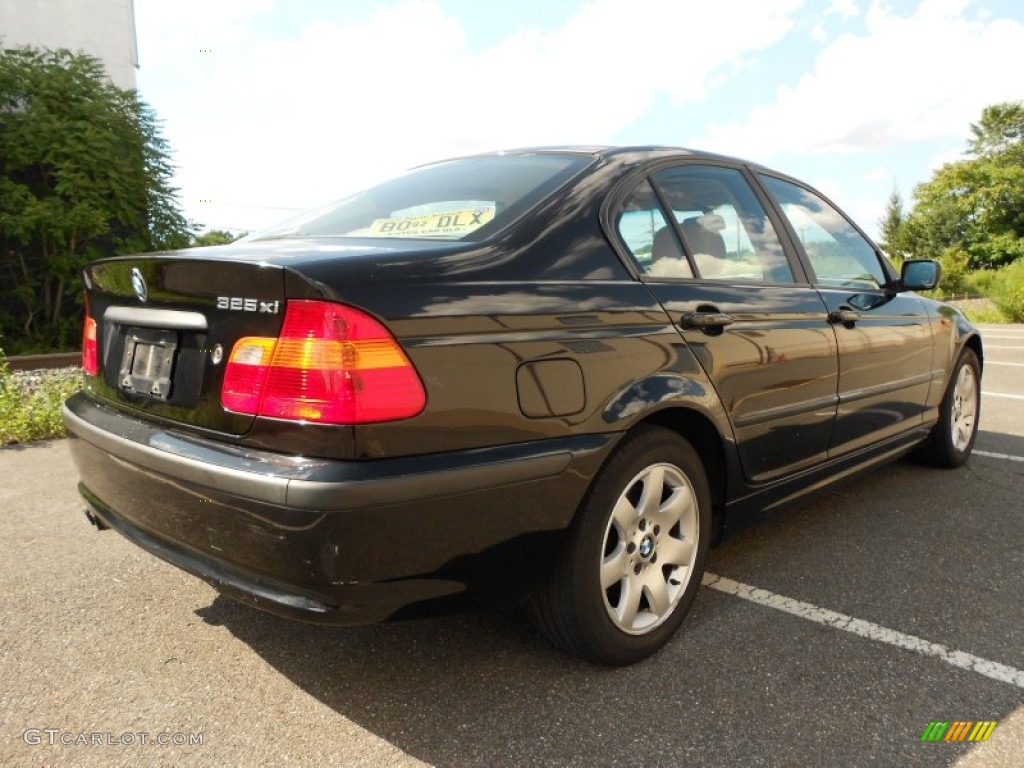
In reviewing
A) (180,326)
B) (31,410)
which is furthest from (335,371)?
(31,410)

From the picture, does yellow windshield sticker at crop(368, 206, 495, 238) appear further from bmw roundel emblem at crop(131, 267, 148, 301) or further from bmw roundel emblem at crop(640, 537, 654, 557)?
bmw roundel emblem at crop(640, 537, 654, 557)

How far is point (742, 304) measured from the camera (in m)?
2.62

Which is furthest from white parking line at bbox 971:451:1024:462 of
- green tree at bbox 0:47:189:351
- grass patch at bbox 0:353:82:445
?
green tree at bbox 0:47:189:351

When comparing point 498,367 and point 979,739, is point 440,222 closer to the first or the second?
point 498,367

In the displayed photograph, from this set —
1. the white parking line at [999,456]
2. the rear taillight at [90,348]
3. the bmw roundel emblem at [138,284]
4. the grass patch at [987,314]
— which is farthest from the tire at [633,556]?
the grass patch at [987,314]

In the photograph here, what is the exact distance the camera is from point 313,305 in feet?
5.56

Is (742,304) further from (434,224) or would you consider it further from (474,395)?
(474,395)

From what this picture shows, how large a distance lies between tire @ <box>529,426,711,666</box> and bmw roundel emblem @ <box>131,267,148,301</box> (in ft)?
4.41

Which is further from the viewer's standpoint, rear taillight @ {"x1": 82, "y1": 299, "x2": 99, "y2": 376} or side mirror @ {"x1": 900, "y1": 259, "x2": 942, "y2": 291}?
side mirror @ {"x1": 900, "y1": 259, "x2": 942, "y2": 291}

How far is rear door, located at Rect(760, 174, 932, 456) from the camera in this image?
3.17 meters

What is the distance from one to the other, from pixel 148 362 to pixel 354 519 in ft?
2.85

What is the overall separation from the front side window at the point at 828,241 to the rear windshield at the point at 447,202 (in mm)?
1193

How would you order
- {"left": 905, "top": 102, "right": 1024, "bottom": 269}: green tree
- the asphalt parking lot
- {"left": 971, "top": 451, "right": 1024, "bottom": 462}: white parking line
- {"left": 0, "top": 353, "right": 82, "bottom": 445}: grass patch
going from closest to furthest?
the asphalt parking lot < {"left": 971, "top": 451, "right": 1024, "bottom": 462}: white parking line < {"left": 0, "top": 353, "right": 82, "bottom": 445}: grass patch < {"left": 905, "top": 102, "right": 1024, "bottom": 269}: green tree

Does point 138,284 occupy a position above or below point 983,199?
below
